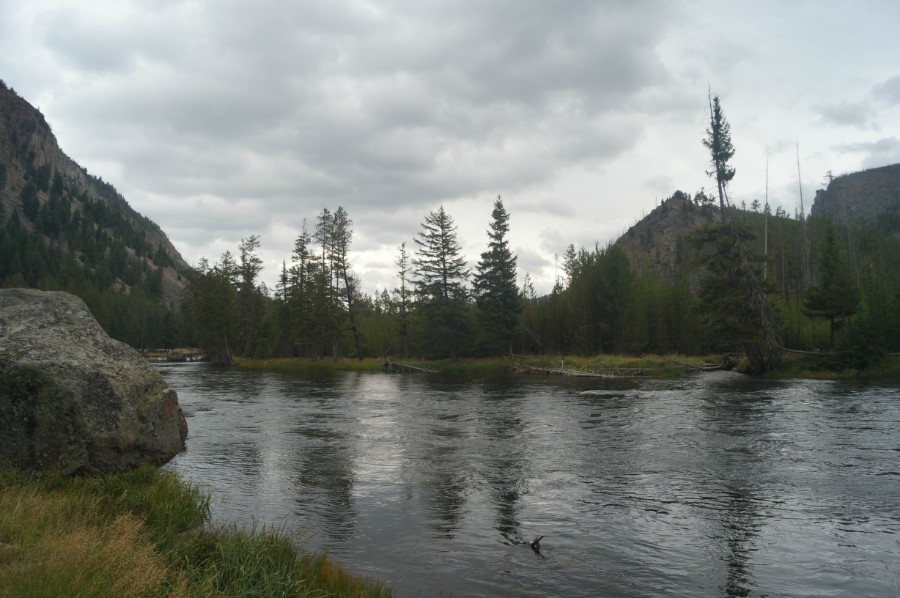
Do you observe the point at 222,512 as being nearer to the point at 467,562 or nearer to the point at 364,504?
the point at 364,504

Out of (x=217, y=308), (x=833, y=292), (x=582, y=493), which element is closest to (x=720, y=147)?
(x=833, y=292)

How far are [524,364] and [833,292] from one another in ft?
94.4

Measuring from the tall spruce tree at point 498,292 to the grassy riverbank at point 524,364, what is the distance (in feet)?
10.4

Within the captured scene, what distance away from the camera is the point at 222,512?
36.4ft

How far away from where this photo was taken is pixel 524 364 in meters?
57.3

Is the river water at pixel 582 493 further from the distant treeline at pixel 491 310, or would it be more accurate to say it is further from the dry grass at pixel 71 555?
the distant treeline at pixel 491 310

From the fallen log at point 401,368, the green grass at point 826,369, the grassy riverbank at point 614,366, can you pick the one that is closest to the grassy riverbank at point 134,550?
the grassy riverbank at point 614,366

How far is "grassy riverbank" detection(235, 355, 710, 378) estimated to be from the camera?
47.7m

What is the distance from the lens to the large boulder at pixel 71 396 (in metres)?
10.1

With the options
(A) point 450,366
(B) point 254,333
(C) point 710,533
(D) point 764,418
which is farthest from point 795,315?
(B) point 254,333

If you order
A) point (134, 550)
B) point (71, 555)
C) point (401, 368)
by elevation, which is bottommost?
point (401, 368)

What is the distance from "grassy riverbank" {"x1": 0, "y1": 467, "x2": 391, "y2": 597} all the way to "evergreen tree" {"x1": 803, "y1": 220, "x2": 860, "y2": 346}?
177ft

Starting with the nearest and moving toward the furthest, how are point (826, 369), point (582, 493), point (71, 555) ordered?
point (71, 555)
point (582, 493)
point (826, 369)

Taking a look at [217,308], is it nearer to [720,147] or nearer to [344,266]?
[344,266]
